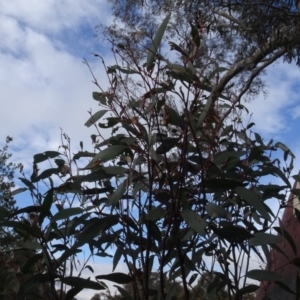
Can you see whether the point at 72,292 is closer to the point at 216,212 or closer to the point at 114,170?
the point at 114,170

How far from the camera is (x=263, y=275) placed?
1685 millimetres

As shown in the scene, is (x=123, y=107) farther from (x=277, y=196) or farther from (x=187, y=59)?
(x=277, y=196)

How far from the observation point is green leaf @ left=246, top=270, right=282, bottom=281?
166 cm

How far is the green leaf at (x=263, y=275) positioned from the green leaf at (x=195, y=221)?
34 cm

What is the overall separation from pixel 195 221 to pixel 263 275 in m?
0.37

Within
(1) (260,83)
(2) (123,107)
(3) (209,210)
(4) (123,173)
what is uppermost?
(1) (260,83)

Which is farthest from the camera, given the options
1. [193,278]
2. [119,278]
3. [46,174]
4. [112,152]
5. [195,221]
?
[193,278]

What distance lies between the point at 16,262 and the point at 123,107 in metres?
0.77

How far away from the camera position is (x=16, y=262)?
207 centimetres

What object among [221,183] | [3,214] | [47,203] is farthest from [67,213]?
[221,183]

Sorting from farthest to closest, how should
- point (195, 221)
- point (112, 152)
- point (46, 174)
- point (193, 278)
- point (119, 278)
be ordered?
point (193, 278)
point (46, 174)
point (119, 278)
point (112, 152)
point (195, 221)

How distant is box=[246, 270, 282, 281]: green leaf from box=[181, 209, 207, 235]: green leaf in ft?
1.13

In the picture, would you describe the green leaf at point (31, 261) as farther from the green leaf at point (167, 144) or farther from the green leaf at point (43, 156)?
the green leaf at point (167, 144)

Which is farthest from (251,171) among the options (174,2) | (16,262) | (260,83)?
(260,83)
